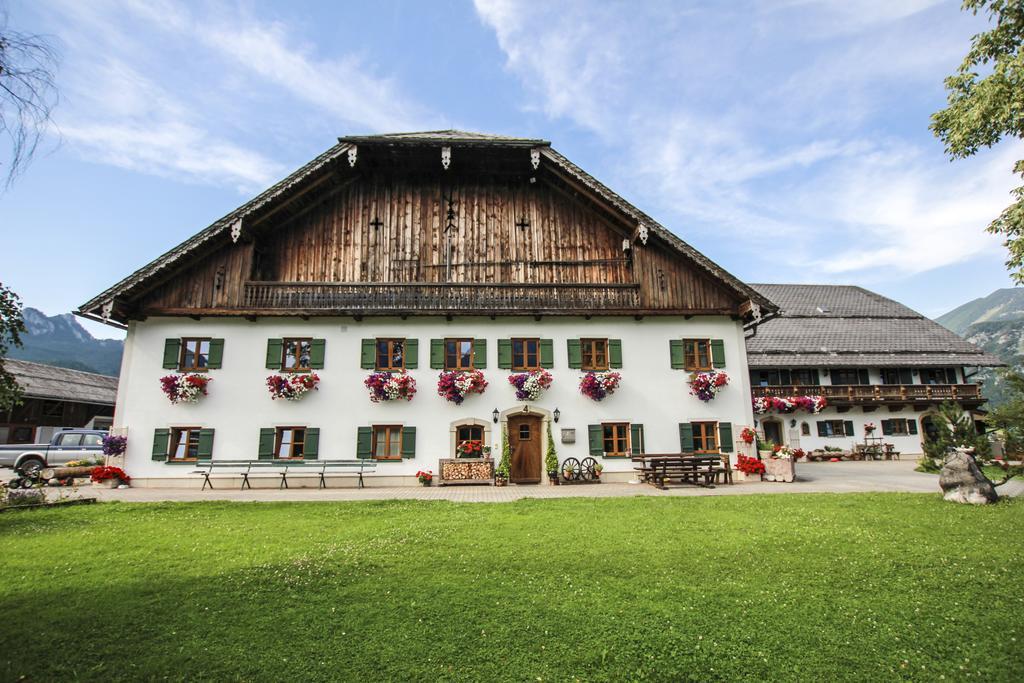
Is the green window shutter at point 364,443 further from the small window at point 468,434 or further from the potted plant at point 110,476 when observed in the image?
the potted plant at point 110,476

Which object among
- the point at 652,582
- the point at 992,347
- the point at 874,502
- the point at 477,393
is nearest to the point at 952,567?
the point at 652,582

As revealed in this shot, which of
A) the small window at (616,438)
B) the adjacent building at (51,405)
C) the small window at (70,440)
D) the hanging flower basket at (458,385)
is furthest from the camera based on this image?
the adjacent building at (51,405)

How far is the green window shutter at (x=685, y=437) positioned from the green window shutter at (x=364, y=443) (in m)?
9.94

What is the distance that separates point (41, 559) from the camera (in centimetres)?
711

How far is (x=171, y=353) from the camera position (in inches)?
666

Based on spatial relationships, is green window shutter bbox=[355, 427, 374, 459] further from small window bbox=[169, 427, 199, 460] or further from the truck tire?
the truck tire

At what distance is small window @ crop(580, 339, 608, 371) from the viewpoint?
1766cm

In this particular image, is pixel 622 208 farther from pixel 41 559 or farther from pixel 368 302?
pixel 41 559

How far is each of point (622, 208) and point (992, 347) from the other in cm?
21178

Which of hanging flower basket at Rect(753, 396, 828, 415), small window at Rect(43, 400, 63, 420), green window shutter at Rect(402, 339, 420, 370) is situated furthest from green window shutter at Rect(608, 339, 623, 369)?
small window at Rect(43, 400, 63, 420)

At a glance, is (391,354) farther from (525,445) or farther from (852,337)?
(852,337)

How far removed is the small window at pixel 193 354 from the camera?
16922 millimetres

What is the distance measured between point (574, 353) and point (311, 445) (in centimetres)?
885

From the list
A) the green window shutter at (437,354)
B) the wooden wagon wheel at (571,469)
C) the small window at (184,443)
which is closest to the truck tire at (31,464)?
the small window at (184,443)
